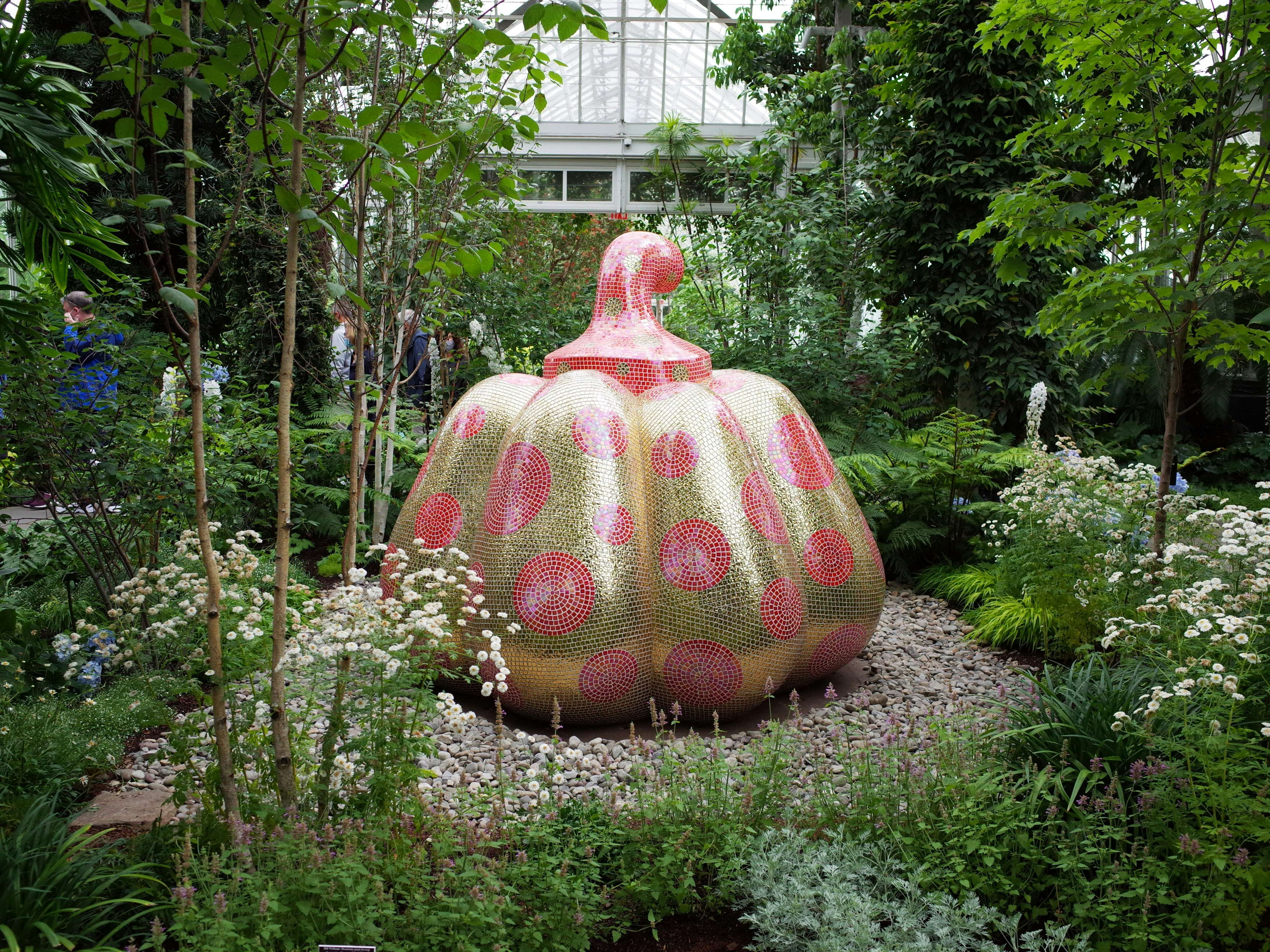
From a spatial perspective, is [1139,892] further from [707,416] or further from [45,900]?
[45,900]

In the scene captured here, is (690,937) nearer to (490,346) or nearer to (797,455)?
(797,455)

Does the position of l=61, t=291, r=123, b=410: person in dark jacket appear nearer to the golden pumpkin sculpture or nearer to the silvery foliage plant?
the golden pumpkin sculpture

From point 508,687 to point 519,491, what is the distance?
0.86m

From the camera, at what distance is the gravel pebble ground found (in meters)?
3.19

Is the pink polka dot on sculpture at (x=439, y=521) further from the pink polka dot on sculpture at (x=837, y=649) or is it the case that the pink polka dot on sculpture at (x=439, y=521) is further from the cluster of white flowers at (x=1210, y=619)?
the cluster of white flowers at (x=1210, y=619)

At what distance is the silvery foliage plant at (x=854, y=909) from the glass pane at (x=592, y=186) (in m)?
17.1

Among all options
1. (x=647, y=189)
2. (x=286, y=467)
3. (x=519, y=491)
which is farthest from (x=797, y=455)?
(x=647, y=189)

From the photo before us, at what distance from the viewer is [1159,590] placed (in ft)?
13.0

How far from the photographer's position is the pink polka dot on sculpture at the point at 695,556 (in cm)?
396

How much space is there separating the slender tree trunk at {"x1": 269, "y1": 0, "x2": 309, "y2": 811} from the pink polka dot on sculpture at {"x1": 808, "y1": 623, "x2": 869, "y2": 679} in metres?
2.60

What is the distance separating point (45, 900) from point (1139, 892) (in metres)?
2.84

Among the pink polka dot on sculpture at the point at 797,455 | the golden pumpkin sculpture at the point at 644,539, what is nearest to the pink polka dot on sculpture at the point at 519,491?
the golden pumpkin sculpture at the point at 644,539

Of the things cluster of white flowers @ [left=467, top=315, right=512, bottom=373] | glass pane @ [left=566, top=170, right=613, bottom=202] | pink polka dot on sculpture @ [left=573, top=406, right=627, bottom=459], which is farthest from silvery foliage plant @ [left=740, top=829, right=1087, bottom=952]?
glass pane @ [left=566, top=170, right=613, bottom=202]

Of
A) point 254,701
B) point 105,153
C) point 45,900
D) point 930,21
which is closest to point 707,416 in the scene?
point 254,701
